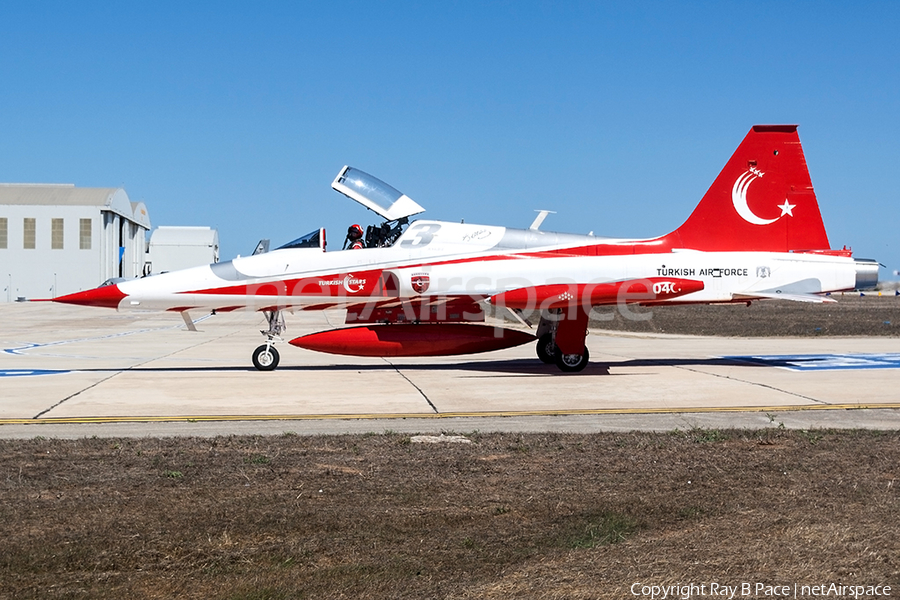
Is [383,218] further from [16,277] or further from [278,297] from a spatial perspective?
[16,277]

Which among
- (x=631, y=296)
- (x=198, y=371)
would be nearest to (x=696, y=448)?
(x=631, y=296)

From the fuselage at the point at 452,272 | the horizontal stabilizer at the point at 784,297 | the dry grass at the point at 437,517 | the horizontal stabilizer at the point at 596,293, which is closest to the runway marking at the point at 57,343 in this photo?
the fuselage at the point at 452,272

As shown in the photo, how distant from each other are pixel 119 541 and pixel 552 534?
8.64 feet

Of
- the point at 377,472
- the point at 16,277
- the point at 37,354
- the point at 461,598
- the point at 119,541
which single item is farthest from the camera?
the point at 16,277

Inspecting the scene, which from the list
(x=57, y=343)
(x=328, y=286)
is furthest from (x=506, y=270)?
(x=57, y=343)

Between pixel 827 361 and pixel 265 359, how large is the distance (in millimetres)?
11351

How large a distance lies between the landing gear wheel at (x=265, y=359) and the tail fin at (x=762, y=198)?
25.6 feet

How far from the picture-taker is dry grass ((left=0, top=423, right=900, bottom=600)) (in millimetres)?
4520

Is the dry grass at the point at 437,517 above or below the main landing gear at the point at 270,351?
below

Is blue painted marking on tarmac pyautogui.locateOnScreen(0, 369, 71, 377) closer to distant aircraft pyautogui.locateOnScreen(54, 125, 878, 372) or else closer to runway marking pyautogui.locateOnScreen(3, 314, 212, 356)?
distant aircraft pyautogui.locateOnScreen(54, 125, 878, 372)

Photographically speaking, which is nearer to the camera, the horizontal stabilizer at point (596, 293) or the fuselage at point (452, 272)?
the horizontal stabilizer at point (596, 293)

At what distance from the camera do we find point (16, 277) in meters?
71.9

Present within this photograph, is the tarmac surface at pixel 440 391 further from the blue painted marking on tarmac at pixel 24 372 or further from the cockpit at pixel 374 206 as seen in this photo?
the cockpit at pixel 374 206

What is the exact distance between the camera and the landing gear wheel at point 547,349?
16.6 metres
